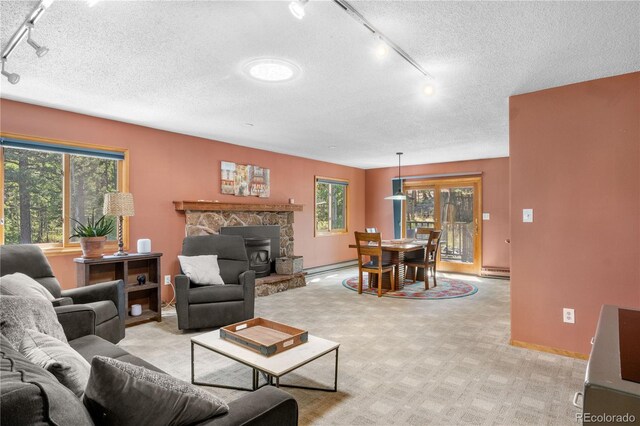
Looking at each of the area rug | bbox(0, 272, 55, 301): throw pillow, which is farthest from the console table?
the area rug

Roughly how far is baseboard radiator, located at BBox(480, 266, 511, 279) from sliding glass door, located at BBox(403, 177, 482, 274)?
0.15 metres

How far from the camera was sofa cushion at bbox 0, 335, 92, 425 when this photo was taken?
67 cm

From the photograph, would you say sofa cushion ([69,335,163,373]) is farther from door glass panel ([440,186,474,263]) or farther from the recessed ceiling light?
door glass panel ([440,186,474,263])

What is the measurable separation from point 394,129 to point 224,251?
2657 mm

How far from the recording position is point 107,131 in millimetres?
4102

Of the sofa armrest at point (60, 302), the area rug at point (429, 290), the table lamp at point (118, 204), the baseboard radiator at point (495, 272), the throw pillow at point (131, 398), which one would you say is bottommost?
the area rug at point (429, 290)

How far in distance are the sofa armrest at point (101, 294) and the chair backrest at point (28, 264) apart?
12cm

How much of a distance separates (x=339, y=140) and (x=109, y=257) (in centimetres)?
334

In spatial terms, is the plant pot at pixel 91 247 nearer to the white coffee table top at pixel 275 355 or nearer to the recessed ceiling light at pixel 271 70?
the white coffee table top at pixel 275 355

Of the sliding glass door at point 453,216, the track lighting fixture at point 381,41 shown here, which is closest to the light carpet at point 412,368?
the track lighting fixture at point 381,41

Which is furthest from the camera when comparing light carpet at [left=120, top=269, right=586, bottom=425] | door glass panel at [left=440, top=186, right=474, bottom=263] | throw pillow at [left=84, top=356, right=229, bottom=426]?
door glass panel at [left=440, top=186, right=474, bottom=263]

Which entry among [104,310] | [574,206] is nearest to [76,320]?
[104,310]

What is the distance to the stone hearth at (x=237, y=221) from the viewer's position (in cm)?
491

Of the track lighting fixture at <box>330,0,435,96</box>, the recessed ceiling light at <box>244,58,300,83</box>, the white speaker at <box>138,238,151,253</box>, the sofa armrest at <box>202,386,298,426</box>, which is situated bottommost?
the sofa armrest at <box>202,386,298,426</box>
